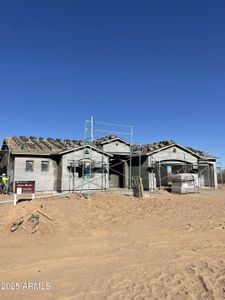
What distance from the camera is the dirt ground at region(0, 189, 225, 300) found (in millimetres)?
5463

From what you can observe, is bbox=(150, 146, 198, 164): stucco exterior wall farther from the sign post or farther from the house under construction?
the sign post

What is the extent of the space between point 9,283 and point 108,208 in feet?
27.8

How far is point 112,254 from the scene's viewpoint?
25.7 ft

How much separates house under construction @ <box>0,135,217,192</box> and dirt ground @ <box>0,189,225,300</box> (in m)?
9.03

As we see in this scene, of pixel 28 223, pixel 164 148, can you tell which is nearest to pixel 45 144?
pixel 164 148

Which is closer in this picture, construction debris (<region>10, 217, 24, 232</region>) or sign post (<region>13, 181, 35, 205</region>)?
construction debris (<region>10, 217, 24, 232</region>)

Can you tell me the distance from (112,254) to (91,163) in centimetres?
1805

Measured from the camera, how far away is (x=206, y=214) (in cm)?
1358

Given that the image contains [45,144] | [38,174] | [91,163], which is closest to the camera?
[38,174]

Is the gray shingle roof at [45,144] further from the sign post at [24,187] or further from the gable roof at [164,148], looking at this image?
the sign post at [24,187]

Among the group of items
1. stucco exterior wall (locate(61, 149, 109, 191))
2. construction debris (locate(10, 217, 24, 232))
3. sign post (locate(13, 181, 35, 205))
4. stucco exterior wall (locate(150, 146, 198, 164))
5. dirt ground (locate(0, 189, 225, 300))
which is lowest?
dirt ground (locate(0, 189, 225, 300))

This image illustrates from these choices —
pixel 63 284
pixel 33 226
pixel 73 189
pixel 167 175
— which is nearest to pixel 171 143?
pixel 167 175

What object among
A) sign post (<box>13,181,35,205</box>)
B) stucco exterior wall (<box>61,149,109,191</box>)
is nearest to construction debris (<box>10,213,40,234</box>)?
sign post (<box>13,181,35,205</box>)

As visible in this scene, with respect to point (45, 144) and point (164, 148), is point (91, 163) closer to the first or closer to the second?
point (45, 144)
